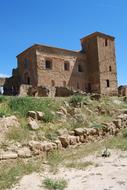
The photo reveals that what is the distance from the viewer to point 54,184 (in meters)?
6.66

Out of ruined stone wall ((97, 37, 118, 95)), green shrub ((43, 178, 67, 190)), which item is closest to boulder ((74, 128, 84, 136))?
green shrub ((43, 178, 67, 190))

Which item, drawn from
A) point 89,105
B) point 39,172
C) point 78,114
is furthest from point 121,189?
point 89,105

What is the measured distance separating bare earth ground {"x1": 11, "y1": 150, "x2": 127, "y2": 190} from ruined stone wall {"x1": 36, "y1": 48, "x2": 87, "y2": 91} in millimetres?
24976

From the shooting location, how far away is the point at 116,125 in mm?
13109

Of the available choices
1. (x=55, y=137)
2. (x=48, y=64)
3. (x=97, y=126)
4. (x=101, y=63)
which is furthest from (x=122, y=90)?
(x=55, y=137)

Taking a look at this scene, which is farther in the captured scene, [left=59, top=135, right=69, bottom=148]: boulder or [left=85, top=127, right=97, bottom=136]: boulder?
[left=85, top=127, right=97, bottom=136]: boulder

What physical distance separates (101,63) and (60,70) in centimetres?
599

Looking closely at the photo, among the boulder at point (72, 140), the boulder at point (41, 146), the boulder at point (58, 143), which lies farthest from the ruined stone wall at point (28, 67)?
the boulder at point (41, 146)

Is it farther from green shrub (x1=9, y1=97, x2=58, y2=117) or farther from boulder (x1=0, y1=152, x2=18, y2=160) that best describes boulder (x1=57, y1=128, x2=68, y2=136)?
boulder (x1=0, y1=152, x2=18, y2=160)

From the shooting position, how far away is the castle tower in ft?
121

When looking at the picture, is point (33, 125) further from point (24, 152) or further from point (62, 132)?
point (24, 152)

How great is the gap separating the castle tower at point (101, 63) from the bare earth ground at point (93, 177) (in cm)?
2859

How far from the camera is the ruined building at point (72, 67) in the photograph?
33375 mm

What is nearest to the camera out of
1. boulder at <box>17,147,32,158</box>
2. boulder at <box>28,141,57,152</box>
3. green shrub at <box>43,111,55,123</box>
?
boulder at <box>17,147,32,158</box>
